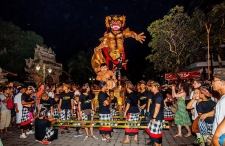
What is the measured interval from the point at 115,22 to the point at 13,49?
29926 millimetres

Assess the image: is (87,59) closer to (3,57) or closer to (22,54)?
(22,54)

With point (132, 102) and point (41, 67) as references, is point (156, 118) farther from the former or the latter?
point (41, 67)

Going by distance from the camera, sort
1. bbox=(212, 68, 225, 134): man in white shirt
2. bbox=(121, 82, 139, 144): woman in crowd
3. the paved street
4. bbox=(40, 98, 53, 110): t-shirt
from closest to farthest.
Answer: bbox=(212, 68, 225, 134): man in white shirt
the paved street
bbox=(121, 82, 139, 144): woman in crowd
bbox=(40, 98, 53, 110): t-shirt

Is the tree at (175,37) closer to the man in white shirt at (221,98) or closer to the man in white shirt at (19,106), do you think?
the man in white shirt at (19,106)

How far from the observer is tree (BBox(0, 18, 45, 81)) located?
3638 cm

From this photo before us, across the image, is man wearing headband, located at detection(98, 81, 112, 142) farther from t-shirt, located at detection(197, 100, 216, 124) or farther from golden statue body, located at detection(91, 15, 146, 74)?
golden statue body, located at detection(91, 15, 146, 74)

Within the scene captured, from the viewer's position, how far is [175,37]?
24.1 m

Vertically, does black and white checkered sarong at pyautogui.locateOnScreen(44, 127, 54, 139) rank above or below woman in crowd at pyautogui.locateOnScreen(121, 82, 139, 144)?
below

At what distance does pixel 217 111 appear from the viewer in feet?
9.83

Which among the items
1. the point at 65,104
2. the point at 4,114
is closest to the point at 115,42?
the point at 65,104

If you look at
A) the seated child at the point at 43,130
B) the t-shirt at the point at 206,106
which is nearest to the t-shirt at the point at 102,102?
the seated child at the point at 43,130

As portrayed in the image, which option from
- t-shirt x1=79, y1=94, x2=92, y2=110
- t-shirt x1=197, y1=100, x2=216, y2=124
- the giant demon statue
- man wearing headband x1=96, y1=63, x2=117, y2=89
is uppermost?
the giant demon statue

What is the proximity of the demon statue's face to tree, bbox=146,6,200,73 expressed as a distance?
32.7 feet

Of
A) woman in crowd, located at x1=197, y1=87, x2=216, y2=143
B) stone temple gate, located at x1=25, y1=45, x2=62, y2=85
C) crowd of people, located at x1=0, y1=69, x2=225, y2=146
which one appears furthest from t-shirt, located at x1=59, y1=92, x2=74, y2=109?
stone temple gate, located at x1=25, y1=45, x2=62, y2=85
